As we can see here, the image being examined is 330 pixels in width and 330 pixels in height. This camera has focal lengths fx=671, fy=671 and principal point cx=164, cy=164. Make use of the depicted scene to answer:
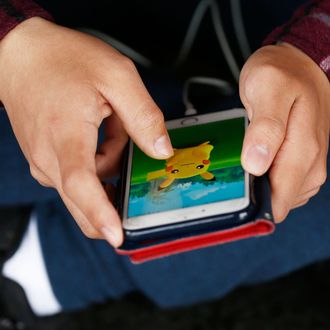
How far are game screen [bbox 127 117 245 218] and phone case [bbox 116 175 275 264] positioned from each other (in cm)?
3

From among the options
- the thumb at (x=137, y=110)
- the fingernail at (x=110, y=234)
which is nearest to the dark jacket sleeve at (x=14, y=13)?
the thumb at (x=137, y=110)

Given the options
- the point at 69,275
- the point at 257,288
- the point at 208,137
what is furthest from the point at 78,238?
the point at 257,288

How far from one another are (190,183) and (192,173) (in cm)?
1

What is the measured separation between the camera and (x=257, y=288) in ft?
3.32

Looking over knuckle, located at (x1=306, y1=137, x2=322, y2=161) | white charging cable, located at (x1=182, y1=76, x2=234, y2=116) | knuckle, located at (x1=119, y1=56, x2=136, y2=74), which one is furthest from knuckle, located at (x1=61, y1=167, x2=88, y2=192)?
white charging cable, located at (x1=182, y1=76, x2=234, y2=116)

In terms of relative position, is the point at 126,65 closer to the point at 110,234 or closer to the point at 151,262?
the point at 110,234

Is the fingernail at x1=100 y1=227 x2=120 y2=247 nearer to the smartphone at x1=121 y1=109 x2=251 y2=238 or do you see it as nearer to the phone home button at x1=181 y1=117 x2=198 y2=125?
the smartphone at x1=121 y1=109 x2=251 y2=238

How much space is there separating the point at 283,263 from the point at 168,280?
14 cm

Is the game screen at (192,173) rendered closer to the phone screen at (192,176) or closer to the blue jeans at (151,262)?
the phone screen at (192,176)

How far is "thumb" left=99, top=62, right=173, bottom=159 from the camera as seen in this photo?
0.58 m

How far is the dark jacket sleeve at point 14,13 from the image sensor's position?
63 cm

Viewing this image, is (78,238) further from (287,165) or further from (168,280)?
(287,165)

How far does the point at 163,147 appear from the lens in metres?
0.59

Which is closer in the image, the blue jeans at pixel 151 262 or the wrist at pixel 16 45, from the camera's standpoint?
the wrist at pixel 16 45
